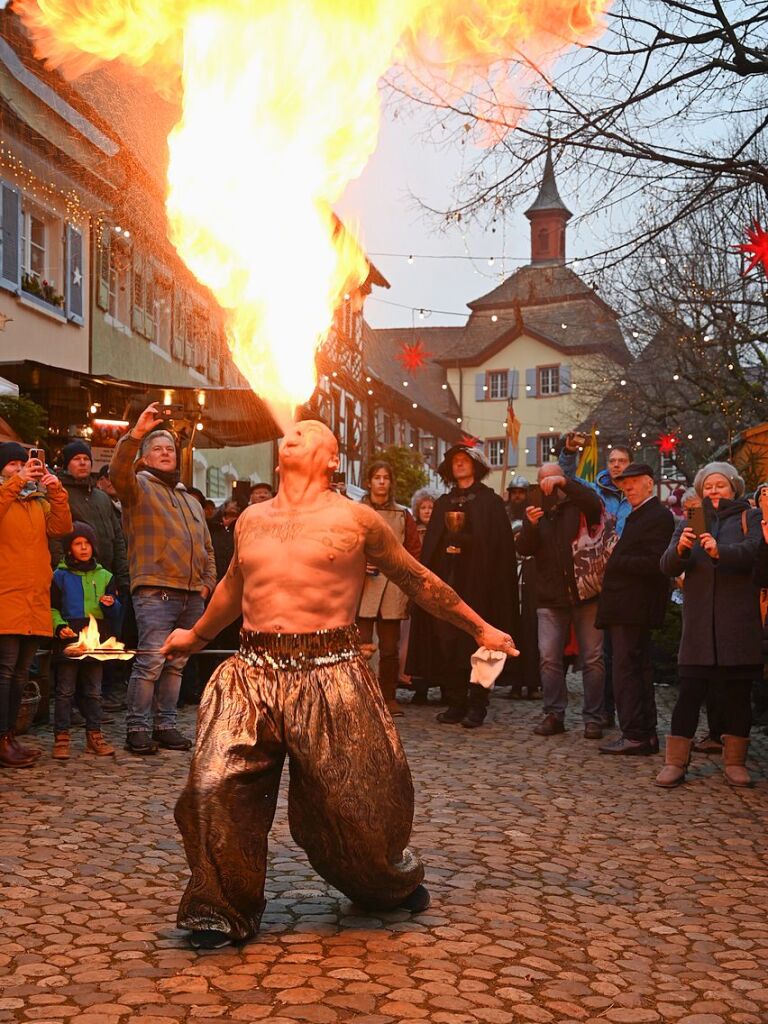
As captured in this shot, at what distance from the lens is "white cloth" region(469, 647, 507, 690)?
15.5 ft

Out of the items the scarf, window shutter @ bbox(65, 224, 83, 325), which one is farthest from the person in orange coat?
window shutter @ bbox(65, 224, 83, 325)

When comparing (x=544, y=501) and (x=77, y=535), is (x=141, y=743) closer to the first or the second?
(x=77, y=535)

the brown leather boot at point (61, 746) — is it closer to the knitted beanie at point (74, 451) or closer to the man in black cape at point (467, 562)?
the knitted beanie at point (74, 451)

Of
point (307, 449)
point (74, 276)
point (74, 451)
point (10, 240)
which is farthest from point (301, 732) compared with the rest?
point (74, 276)

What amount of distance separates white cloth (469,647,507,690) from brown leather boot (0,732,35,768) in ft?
12.8

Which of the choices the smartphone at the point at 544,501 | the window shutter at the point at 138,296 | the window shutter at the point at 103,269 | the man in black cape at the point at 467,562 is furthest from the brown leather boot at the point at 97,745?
the window shutter at the point at 138,296

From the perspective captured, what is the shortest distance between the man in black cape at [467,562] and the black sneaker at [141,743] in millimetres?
2803

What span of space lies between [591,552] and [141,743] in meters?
3.62

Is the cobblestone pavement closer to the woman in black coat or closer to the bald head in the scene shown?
the woman in black coat

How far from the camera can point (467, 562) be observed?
1052 cm

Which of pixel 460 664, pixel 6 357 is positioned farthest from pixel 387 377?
pixel 460 664

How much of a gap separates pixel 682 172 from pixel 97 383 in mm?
8375

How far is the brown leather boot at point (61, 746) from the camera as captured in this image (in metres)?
8.09

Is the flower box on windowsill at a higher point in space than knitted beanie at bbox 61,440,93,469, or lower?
higher
